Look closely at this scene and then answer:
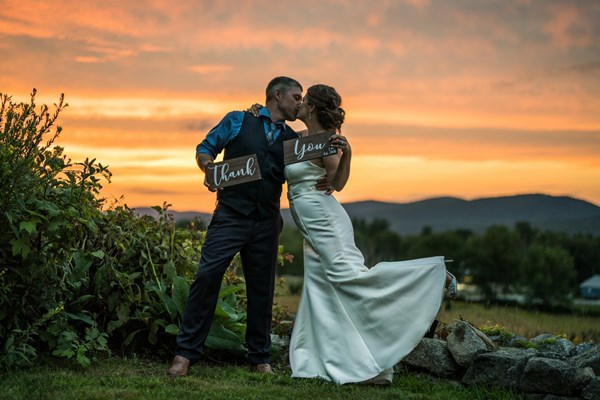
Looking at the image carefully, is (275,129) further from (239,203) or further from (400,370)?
(400,370)

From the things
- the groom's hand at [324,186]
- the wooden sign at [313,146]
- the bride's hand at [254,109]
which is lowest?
the groom's hand at [324,186]

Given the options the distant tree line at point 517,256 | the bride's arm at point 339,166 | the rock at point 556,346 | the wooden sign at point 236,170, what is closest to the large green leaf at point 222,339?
the wooden sign at point 236,170

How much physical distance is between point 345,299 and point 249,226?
37.9 inches

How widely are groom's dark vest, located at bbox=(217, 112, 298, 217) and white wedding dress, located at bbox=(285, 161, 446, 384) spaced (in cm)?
14

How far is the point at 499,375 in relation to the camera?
250 inches

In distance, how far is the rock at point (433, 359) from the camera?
6773 millimetres

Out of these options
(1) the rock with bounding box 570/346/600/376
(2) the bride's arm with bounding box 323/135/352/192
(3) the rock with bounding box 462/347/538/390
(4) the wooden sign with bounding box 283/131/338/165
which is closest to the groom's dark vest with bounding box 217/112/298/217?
(4) the wooden sign with bounding box 283/131/338/165

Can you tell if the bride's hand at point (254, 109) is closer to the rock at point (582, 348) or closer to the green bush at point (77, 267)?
the green bush at point (77, 267)

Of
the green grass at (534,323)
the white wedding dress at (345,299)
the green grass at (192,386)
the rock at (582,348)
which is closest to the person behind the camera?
the green grass at (192,386)

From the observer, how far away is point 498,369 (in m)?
6.39

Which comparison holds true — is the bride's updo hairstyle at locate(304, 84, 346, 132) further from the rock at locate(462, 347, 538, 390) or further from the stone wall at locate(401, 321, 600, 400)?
the rock at locate(462, 347, 538, 390)

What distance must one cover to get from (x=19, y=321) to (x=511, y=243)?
95840 millimetres

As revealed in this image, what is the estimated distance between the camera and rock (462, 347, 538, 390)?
6285 mm

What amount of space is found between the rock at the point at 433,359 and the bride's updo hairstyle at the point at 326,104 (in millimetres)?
1945
